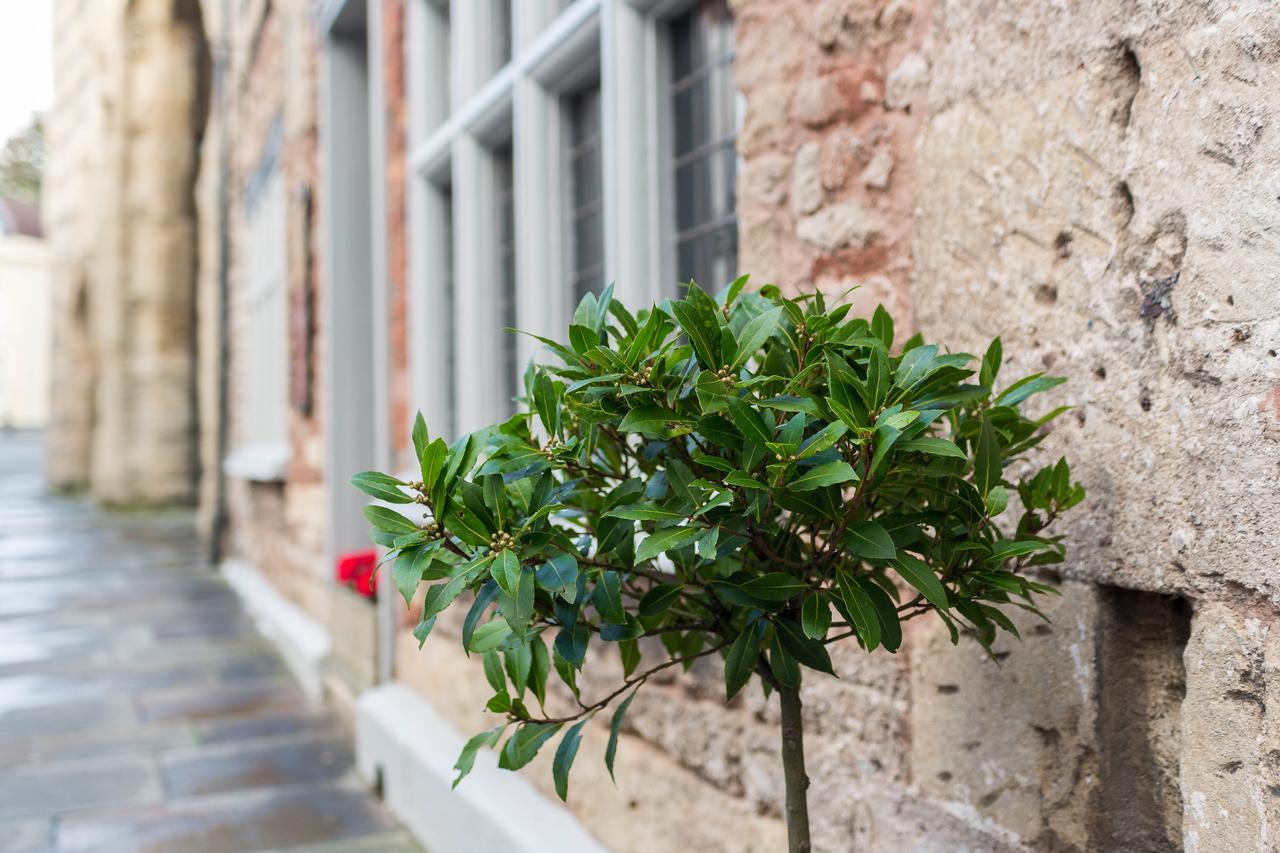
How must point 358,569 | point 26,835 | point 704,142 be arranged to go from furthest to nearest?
point 358,569, point 26,835, point 704,142

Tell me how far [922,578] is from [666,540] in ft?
0.85

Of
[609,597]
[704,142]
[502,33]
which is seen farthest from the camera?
[502,33]

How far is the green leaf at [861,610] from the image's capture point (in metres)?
1.05

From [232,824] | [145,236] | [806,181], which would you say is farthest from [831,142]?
[145,236]

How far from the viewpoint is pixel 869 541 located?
103 centimetres

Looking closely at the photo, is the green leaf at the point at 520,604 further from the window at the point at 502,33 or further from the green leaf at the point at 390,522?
the window at the point at 502,33

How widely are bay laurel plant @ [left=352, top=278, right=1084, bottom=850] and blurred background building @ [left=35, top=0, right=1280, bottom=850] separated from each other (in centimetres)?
18

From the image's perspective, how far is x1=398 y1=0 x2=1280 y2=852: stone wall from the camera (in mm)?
1172

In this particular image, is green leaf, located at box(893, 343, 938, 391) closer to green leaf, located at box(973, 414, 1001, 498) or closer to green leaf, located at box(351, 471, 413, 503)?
green leaf, located at box(973, 414, 1001, 498)

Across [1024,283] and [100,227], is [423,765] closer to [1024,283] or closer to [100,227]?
[1024,283]

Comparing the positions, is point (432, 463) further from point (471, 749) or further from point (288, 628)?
point (288, 628)

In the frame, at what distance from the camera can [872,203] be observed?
179 cm

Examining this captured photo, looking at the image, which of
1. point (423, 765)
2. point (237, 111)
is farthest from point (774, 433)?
point (237, 111)

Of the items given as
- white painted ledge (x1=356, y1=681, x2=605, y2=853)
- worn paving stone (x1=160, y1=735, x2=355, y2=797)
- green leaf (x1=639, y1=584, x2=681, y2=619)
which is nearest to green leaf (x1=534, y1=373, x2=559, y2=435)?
green leaf (x1=639, y1=584, x2=681, y2=619)
